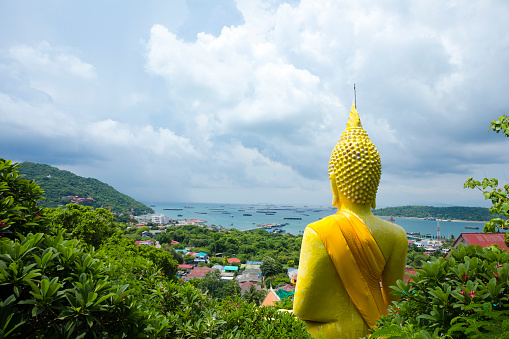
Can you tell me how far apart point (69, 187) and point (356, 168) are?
7082cm

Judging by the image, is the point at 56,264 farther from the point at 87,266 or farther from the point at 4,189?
the point at 4,189

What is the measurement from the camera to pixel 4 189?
2865 millimetres

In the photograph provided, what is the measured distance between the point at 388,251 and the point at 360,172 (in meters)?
1.38

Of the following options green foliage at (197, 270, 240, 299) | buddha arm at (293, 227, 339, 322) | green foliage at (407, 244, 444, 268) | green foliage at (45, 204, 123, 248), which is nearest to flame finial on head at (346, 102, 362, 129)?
buddha arm at (293, 227, 339, 322)

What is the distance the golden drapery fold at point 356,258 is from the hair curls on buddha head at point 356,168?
63 centimetres

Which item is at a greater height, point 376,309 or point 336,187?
point 336,187

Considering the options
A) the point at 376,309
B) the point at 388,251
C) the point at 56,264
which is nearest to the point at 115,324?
the point at 56,264

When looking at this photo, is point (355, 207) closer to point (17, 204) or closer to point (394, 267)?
point (394, 267)

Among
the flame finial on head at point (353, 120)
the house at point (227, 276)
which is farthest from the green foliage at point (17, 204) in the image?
the house at point (227, 276)

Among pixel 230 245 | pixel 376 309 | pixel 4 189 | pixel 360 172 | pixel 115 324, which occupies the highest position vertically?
pixel 360 172

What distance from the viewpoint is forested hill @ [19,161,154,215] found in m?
54.1

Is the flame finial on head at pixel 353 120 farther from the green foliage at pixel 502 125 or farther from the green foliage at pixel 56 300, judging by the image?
the green foliage at pixel 56 300

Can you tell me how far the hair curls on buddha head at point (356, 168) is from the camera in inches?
182

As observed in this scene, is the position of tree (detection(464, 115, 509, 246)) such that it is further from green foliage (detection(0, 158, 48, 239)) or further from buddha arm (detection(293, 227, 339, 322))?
green foliage (detection(0, 158, 48, 239))
